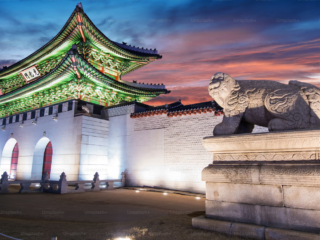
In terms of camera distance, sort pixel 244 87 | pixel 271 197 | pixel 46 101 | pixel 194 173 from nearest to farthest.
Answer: pixel 271 197 → pixel 244 87 → pixel 194 173 → pixel 46 101

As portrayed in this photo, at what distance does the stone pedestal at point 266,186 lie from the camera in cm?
293

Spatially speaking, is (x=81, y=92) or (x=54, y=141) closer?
→ (x=54, y=141)

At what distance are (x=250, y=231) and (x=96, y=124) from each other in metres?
13.1

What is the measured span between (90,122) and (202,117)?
714 centimetres

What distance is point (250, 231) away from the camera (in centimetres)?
306

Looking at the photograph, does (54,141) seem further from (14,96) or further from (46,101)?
(14,96)

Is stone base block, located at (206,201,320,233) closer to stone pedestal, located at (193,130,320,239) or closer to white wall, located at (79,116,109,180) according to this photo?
stone pedestal, located at (193,130,320,239)

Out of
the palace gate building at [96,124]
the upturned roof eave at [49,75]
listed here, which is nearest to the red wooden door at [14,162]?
the palace gate building at [96,124]

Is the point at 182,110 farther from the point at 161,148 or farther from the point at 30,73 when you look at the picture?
the point at 30,73

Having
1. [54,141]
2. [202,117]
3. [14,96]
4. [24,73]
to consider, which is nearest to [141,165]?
[202,117]

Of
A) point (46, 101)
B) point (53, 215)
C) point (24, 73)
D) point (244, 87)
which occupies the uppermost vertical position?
point (24, 73)

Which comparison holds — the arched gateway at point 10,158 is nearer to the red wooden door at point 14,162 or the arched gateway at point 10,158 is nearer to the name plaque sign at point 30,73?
the red wooden door at point 14,162

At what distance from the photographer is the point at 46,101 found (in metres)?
18.7

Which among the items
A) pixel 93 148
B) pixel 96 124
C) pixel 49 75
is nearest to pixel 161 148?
pixel 93 148
